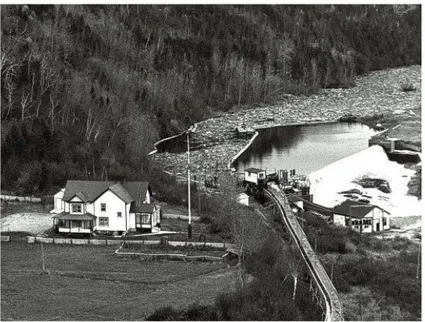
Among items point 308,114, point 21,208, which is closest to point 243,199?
point 21,208

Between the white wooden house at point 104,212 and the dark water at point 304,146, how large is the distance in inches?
913

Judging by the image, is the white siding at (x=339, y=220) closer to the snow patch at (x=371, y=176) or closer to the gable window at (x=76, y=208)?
the snow patch at (x=371, y=176)

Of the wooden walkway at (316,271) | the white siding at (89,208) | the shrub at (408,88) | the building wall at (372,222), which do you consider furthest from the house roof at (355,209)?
the shrub at (408,88)

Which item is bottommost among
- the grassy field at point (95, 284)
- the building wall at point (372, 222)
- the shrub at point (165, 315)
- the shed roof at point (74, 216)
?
the shrub at point (165, 315)

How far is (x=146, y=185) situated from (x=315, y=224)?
9283 millimetres

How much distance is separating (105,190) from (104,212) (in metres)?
1.02

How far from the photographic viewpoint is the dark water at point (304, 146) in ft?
195

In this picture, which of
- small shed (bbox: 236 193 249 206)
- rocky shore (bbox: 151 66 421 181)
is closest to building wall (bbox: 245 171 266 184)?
small shed (bbox: 236 193 249 206)

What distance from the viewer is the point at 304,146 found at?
6906 cm

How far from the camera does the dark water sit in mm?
59481

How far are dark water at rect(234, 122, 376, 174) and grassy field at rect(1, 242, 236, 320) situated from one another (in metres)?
27.5

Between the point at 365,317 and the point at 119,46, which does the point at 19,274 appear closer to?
the point at 365,317

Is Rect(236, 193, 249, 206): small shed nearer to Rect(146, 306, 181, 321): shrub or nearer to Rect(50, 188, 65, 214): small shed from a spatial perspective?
Rect(50, 188, 65, 214): small shed

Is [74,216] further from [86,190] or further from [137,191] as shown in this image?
[137,191]
